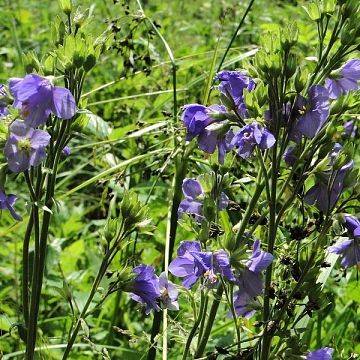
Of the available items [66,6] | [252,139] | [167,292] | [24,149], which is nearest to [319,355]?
[167,292]

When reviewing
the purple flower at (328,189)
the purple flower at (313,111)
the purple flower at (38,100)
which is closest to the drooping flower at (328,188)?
the purple flower at (328,189)

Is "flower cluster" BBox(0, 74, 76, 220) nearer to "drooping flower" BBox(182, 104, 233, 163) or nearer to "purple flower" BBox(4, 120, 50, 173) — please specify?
"purple flower" BBox(4, 120, 50, 173)

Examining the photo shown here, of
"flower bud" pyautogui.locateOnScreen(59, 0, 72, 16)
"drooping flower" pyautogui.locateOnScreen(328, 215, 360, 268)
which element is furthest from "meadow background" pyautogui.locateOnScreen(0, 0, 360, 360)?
"drooping flower" pyautogui.locateOnScreen(328, 215, 360, 268)

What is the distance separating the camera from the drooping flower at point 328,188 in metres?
1.36

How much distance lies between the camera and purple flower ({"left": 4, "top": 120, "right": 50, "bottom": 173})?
4.02ft

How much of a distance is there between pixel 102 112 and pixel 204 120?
1909 mm

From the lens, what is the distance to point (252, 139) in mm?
1239

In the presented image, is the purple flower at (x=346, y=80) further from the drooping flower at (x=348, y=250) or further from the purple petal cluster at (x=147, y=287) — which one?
the purple petal cluster at (x=147, y=287)

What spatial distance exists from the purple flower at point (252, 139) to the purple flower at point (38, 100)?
27cm

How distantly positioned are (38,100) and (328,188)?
51 cm

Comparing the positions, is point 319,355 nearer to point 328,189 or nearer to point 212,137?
point 328,189

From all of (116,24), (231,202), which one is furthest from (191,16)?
(231,202)

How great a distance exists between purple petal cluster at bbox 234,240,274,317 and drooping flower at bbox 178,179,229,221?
169 mm

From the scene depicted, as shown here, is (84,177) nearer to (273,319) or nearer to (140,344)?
(140,344)
